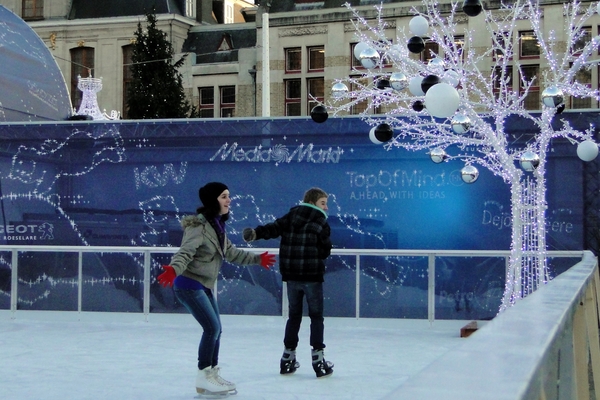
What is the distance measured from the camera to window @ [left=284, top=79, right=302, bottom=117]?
38500 mm

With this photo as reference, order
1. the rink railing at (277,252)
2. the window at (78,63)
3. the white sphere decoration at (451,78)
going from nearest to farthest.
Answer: the white sphere decoration at (451,78)
the rink railing at (277,252)
the window at (78,63)

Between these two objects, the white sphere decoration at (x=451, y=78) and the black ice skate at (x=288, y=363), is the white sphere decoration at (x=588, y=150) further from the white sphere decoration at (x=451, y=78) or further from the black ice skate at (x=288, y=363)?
the black ice skate at (x=288, y=363)

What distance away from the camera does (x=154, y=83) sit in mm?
35000

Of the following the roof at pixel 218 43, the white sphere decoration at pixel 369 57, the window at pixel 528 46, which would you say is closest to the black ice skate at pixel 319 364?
the white sphere decoration at pixel 369 57

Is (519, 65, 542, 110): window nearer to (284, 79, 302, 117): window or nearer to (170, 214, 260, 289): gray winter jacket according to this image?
(284, 79, 302, 117): window

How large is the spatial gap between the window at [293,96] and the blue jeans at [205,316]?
103 feet

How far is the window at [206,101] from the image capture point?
4059cm

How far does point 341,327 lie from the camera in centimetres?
1321

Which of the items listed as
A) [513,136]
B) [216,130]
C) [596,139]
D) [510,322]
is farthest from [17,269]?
[510,322]

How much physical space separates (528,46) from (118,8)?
61.6 feet

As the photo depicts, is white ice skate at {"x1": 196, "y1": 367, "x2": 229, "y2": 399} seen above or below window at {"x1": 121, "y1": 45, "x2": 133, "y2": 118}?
below

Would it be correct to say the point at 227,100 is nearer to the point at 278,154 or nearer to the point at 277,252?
the point at 278,154

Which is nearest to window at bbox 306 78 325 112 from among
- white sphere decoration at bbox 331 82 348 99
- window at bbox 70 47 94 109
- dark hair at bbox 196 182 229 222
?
window at bbox 70 47 94 109

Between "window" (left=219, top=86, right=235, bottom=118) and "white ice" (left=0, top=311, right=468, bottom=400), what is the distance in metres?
26.8
